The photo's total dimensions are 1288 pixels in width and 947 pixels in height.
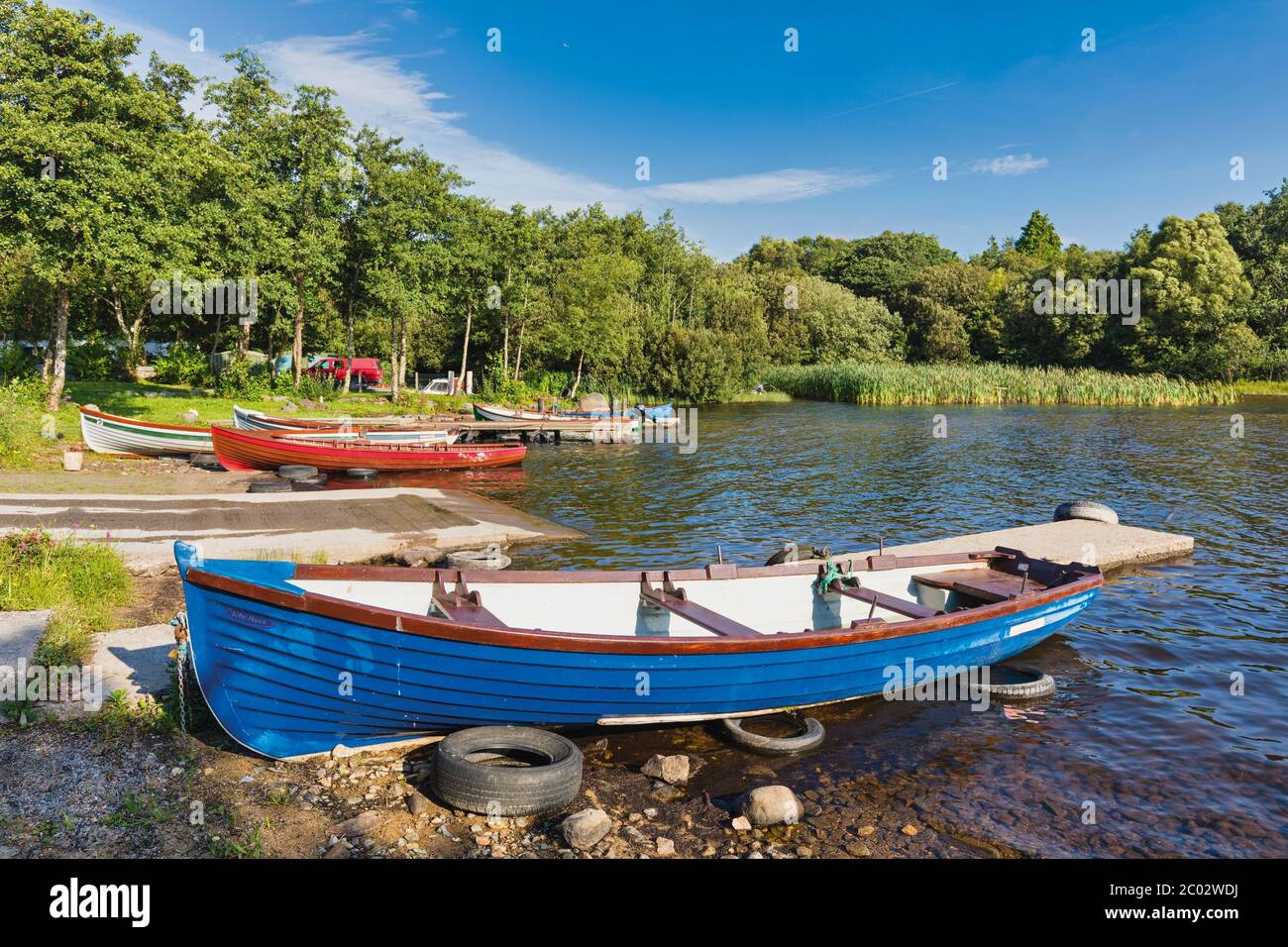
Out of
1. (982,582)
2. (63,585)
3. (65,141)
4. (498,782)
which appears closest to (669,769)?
(498,782)

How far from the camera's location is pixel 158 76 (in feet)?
106

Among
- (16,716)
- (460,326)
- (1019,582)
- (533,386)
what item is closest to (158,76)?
(460,326)

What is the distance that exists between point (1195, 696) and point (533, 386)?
42357 mm

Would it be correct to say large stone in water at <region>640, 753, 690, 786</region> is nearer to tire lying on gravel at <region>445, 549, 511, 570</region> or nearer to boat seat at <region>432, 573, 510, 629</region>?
boat seat at <region>432, 573, 510, 629</region>

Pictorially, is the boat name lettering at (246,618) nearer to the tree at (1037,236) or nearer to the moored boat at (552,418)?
the moored boat at (552,418)

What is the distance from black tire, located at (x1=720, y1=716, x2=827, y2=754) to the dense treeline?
73.2 feet

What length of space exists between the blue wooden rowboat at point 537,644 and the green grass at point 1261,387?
6187cm

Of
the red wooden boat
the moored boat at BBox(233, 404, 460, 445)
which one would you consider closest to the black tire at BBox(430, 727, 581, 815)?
the red wooden boat

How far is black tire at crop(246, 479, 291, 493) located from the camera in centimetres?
1992

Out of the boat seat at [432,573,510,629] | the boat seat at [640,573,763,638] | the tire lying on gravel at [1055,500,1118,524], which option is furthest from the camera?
the tire lying on gravel at [1055,500,1118,524]

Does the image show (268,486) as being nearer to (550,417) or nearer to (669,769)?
(669,769)
